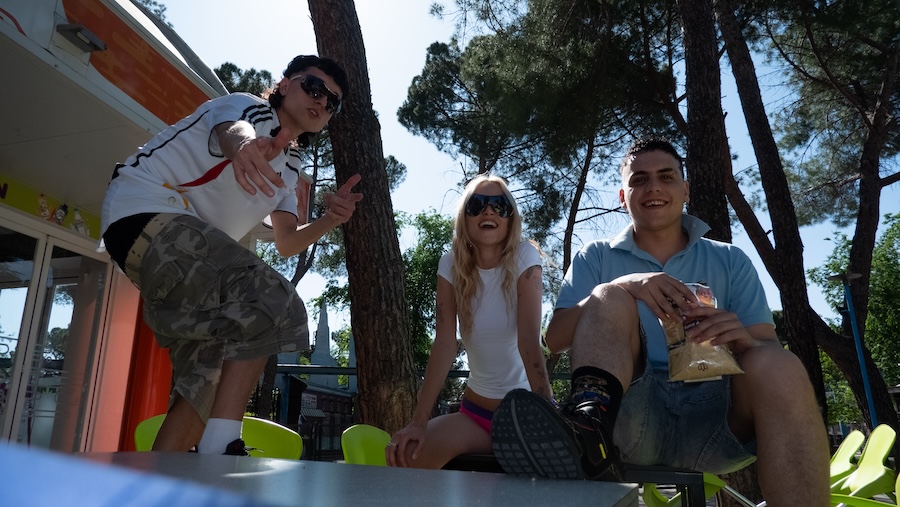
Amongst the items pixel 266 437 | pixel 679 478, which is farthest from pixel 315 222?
pixel 679 478

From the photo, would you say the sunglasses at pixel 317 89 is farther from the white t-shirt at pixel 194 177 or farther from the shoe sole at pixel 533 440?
the shoe sole at pixel 533 440

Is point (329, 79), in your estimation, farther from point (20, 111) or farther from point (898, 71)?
point (898, 71)

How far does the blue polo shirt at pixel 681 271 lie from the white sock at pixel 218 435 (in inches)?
45.1

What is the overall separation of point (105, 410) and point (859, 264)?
9321 millimetres

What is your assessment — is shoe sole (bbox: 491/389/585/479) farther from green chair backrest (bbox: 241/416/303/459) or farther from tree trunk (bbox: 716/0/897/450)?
tree trunk (bbox: 716/0/897/450)

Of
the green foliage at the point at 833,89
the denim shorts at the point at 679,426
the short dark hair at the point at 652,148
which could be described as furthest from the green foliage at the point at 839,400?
the denim shorts at the point at 679,426

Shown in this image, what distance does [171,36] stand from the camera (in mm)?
5258

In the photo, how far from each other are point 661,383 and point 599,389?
1.49 feet

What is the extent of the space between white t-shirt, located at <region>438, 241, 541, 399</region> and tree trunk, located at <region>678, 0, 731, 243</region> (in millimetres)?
2656

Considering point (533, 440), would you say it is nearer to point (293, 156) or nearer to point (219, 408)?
point (219, 408)

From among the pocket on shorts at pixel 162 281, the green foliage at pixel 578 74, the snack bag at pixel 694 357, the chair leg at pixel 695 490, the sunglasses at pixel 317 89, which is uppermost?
the green foliage at pixel 578 74

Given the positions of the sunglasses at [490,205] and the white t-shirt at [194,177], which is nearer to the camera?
the white t-shirt at [194,177]

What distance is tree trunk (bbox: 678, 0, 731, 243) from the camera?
16.9 ft

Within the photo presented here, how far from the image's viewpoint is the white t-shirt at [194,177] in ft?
6.85
